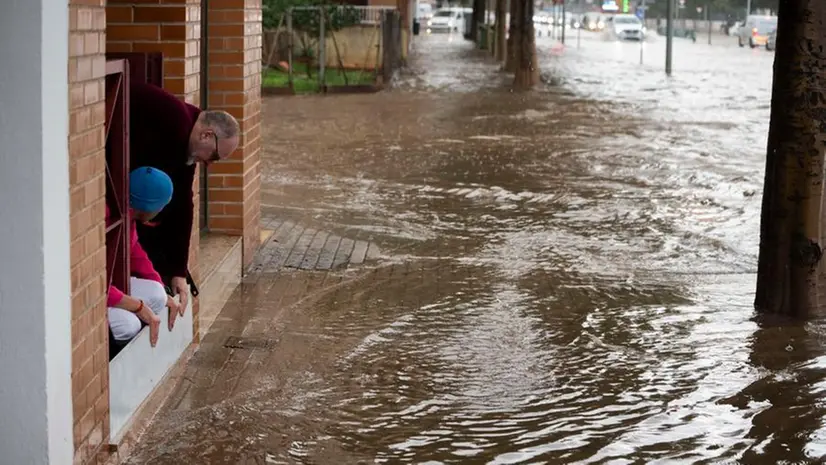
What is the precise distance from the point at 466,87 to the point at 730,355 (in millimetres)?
23437

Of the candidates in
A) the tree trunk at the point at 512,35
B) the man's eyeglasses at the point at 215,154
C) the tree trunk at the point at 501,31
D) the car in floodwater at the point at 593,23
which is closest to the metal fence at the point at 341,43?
the tree trunk at the point at 512,35

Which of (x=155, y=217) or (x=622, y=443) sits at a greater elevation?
(x=155, y=217)

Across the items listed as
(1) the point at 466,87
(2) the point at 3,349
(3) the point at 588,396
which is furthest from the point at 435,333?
(1) the point at 466,87

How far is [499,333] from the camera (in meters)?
7.55

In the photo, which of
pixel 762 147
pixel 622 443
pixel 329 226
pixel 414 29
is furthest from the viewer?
pixel 414 29

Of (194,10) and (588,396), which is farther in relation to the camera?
(194,10)

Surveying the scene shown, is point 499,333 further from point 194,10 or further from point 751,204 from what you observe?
point 751,204

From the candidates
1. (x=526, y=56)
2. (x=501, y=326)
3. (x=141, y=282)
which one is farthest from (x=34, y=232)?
(x=526, y=56)

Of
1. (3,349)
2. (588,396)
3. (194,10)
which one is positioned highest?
(194,10)

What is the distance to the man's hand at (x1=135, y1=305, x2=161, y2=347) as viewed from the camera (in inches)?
222

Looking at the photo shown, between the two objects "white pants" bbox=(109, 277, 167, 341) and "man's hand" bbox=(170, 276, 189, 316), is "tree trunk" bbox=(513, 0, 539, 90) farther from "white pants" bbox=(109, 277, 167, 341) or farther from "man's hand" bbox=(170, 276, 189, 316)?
"white pants" bbox=(109, 277, 167, 341)

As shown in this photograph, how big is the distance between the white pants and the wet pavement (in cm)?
48

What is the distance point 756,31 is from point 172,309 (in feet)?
172

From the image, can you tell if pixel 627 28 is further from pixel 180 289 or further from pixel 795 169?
pixel 180 289
